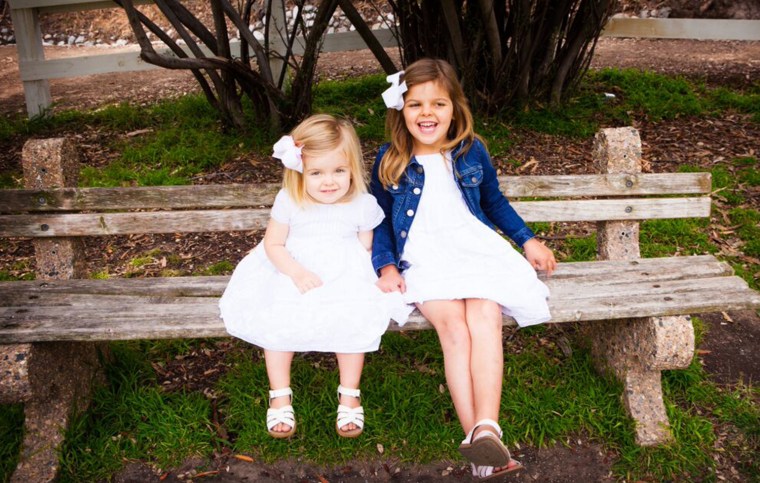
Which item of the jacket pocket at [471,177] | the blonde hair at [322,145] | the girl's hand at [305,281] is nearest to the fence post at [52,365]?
the girl's hand at [305,281]

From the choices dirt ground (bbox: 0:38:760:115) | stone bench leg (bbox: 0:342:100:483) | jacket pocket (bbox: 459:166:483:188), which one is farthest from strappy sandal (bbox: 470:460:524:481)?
dirt ground (bbox: 0:38:760:115)

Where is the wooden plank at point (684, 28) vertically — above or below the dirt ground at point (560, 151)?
above

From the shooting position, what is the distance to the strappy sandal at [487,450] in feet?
7.32

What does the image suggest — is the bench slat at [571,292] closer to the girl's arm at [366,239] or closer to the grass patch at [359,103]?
the girl's arm at [366,239]

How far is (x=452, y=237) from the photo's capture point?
3000mm

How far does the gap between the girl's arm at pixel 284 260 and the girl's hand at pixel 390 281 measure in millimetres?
264

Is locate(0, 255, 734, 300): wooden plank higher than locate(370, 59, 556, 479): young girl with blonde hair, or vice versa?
locate(370, 59, 556, 479): young girl with blonde hair

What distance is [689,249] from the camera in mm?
4277

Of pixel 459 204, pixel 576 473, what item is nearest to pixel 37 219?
pixel 459 204

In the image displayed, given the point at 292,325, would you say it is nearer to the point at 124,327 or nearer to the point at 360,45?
the point at 124,327

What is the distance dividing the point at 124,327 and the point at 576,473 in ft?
6.33

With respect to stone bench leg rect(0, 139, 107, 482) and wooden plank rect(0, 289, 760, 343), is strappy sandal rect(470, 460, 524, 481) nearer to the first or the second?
wooden plank rect(0, 289, 760, 343)

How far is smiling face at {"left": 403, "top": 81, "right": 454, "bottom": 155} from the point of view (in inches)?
114

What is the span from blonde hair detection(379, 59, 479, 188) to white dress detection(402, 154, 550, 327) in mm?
96
